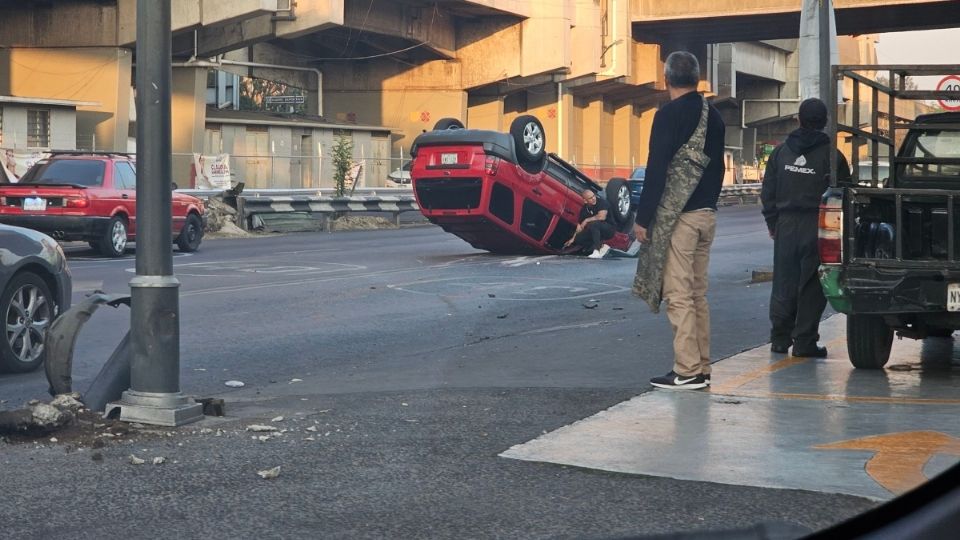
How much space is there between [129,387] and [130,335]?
1.25ft

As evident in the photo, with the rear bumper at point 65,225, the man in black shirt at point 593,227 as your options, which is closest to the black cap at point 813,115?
the man in black shirt at point 593,227

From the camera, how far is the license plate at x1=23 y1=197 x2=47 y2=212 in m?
20.7

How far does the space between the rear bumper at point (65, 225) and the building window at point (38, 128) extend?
15.9m

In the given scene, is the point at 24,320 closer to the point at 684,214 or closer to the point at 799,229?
the point at 684,214

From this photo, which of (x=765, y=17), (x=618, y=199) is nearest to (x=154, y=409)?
(x=618, y=199)

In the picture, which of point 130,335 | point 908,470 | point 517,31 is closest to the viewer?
point 908,470

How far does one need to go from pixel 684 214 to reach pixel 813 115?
7.22ft

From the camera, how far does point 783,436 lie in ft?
21.5

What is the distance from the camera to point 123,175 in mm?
21922

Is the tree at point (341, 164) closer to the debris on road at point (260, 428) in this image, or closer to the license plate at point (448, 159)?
the license plate at point (448, 159)

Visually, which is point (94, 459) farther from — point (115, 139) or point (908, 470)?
point (115, 139)

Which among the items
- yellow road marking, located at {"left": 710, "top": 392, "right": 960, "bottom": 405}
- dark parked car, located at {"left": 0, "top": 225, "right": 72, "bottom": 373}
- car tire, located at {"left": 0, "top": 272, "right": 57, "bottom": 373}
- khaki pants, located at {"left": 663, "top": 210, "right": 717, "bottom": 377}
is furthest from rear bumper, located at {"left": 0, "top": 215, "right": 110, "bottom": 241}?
yellow road marking, located at {"left": 710, "top": 392, "right": 960, "bottom": 405}

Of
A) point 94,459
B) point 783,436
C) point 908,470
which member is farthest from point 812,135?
point 94,459

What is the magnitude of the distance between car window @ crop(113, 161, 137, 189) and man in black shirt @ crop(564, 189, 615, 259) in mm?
7183
